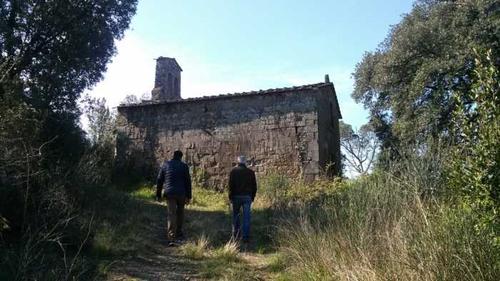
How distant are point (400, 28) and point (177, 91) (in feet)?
41.2

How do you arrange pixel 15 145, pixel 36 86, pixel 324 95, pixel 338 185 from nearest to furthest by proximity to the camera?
pixel 15 145 → pixel 36 86 → pixel 338 185 → pixel 324 95

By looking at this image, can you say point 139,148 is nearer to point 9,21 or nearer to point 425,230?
point 9,21

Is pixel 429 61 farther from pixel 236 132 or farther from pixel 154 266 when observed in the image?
pixel 154 266

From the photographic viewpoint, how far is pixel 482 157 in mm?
4160

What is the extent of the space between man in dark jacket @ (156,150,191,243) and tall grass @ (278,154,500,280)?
91.1 inches

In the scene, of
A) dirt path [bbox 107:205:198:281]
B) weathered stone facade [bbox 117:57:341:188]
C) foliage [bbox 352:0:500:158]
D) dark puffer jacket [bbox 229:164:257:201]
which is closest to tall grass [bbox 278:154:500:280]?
dirt path [bbox 107:205:198:281]

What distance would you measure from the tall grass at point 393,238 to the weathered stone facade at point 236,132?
8778 millimetres

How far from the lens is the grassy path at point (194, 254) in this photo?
678 cm

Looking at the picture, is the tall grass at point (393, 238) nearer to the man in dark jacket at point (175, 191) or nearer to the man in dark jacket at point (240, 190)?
the man in dark jacket at point (240, 190)

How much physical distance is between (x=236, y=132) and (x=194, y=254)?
9906 millimetres

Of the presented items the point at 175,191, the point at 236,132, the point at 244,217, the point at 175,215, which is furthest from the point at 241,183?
the point at 236,132

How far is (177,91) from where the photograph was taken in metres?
27.4

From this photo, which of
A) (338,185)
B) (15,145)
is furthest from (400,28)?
(15,145)

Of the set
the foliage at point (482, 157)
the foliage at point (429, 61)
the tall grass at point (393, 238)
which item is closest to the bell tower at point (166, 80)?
the foliage at point (429, 61)
